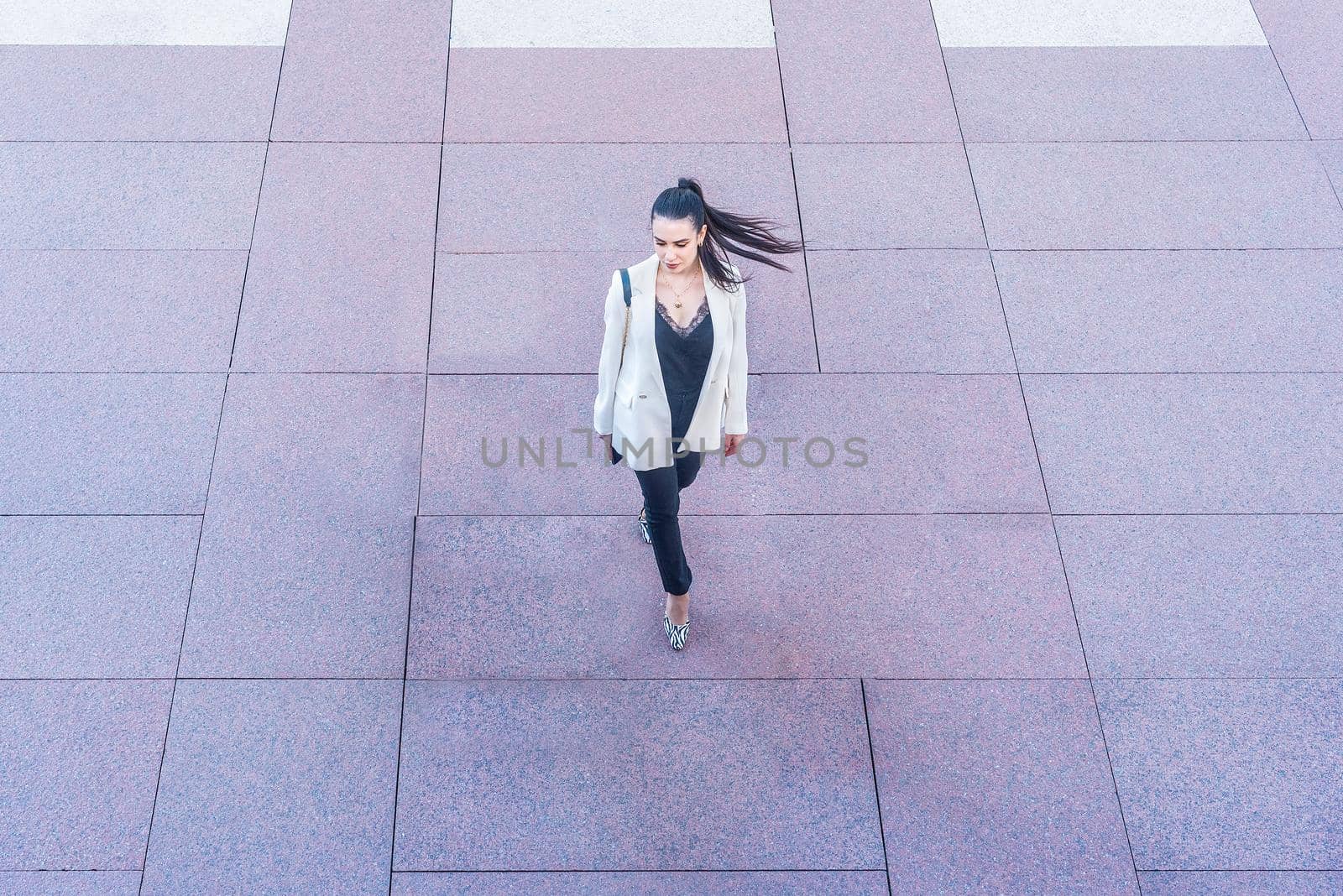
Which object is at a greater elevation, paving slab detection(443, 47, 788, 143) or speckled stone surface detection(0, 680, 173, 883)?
paving slab detection(443, 47, 788, 143)

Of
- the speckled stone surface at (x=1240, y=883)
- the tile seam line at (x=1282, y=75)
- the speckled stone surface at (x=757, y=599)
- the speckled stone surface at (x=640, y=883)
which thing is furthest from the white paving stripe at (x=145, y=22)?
the speckled stone surface at (x=1240, y=883)

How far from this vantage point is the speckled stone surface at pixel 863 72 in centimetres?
602

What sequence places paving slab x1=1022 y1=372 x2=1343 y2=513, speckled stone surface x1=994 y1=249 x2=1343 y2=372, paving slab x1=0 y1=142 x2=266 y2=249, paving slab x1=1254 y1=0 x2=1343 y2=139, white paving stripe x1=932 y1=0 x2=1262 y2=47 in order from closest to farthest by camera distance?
paving slab x1=1022 y1=372 x2=1343 y2=513
speckled stone surface x1=994 y1=249 x2=1343 y2=372
paving slab x1=0 y1=142 x2=266 y2=249
paving slab x1=1254 y1=0 x2=1343 y2=139
white paving stripe x1=932 y1=0 x2=1262 y2=47

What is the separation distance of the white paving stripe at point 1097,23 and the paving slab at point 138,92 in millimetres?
4158

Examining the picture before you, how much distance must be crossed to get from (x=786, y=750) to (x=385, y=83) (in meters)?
4.39

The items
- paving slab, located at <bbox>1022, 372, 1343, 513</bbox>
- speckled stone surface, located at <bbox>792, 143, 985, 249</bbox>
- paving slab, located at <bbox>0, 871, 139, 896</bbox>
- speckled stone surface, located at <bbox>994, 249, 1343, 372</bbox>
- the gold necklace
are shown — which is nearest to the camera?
the gold necklace

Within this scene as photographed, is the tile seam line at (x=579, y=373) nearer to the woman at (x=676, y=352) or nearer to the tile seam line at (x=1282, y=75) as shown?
the woman at (x=676, y=352)

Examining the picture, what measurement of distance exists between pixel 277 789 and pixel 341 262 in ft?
8.63

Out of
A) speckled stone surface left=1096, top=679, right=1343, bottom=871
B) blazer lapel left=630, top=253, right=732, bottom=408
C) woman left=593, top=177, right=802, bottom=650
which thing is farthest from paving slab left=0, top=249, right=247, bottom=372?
speckled stone surface left=1096, top=679, right=1343, bottom=871

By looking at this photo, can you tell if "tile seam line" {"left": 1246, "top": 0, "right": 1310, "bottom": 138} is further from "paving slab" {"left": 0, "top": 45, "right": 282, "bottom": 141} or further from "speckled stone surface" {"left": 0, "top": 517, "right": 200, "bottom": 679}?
"speckled stone surface" {"left": 0, "top": 517, "right": 200, "bottom": 679}

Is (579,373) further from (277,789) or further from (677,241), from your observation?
(277,789)

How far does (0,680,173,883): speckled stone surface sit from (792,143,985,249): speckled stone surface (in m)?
3.82

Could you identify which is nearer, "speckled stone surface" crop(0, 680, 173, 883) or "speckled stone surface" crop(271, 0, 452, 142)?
"speckled stone surface" crop(0, 680, 173, 883)

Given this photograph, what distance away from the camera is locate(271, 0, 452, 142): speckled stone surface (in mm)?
5887
